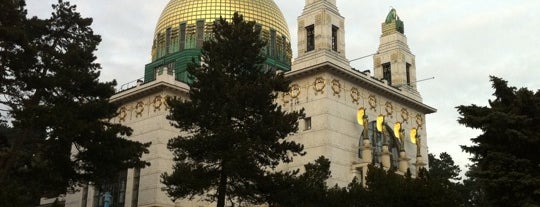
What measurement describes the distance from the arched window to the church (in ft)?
0.19

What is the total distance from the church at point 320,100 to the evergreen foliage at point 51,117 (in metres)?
10.9

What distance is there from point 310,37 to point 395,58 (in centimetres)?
743

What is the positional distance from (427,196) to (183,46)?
2583 centimetres

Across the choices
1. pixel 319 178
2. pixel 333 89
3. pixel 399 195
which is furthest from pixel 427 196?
pixel 333 89

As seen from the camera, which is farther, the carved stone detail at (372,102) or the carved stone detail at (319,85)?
the carved stone detail at (372,102)

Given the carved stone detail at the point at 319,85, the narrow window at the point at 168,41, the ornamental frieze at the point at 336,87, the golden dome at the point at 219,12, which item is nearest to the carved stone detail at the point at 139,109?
the narrow window at the point at 168,41

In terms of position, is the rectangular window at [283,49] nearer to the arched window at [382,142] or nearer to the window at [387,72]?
the window at [387,72]

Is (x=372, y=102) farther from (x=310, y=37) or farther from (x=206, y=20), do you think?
(x=206, y=20)

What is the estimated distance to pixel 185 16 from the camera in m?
47.2

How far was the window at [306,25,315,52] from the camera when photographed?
38188mm

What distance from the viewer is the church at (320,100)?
119 ft

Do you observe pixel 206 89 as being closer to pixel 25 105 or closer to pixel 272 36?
pixel 25 105

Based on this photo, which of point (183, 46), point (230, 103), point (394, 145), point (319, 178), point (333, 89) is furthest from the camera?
point (183, 46)

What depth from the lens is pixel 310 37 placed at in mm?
38594
